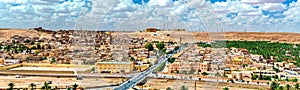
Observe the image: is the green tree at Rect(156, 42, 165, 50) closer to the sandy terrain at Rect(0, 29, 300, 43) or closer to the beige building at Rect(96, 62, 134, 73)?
the sandy terrain at Rect(0, 29, 300, 43)

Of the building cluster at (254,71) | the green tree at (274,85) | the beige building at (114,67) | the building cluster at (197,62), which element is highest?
the building cluster at (197,62)

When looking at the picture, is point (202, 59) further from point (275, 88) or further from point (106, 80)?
point (275, 88)

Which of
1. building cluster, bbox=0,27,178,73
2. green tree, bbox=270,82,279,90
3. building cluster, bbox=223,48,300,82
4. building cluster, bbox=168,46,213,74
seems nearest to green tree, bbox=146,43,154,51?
building cluster, bbox=0,27,178,73

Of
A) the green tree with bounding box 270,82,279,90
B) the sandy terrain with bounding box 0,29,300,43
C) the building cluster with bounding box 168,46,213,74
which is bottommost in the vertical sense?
the green tree with bounding box 270,82,279,90

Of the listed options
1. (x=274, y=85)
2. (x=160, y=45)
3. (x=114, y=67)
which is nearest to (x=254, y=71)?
(x=274, y=85)

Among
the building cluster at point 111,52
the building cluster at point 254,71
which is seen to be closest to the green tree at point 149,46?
the building cluster at point 111,52

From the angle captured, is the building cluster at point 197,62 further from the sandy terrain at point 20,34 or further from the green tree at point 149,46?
the sandy terrain at point 20,34

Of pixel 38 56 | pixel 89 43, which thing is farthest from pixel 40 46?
pixel 89 43

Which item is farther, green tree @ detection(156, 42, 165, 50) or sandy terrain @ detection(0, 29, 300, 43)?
green tree @ detection(156, 42, 165, 50)
